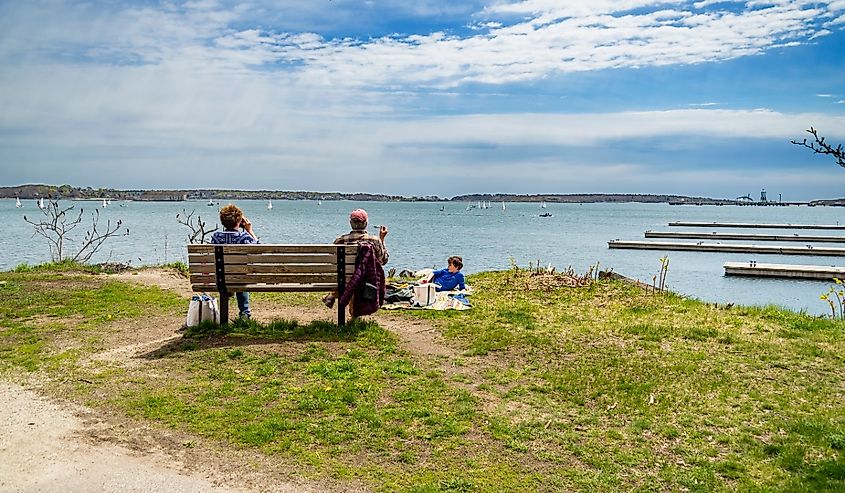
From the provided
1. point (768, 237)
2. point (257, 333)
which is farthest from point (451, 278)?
point (768, 237)

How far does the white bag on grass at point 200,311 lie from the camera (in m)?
8.02

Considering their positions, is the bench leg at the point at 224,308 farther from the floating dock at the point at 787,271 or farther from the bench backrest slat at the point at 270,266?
the floating dock at the point at 787,271

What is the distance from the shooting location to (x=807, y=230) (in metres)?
75.9

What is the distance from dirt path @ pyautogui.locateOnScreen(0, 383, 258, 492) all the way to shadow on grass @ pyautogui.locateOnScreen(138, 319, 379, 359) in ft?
6.68

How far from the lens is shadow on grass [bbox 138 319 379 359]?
23.8 ft

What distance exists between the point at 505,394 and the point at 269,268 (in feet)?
11.1

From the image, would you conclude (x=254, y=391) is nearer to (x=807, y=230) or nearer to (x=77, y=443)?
(x=77, y=443)

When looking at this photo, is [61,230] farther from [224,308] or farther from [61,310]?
[224,308]

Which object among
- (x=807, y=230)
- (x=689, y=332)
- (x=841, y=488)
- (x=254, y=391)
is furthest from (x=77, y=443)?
(x=807, y=230)

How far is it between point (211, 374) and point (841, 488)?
16.3 ft

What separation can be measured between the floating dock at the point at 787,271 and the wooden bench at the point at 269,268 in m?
28.3

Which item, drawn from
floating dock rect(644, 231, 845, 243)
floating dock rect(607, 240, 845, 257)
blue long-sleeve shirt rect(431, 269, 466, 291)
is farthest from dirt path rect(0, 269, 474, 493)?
floating dock rect(644, 231, 845, 243)

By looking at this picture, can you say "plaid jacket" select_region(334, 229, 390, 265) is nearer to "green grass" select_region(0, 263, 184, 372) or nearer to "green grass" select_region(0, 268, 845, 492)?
"green grass" select_region(0, 268, 845, 492)

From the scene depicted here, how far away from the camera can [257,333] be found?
7.75 metres
